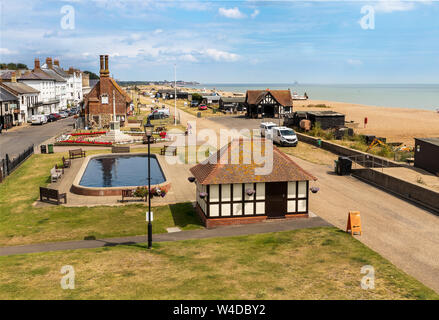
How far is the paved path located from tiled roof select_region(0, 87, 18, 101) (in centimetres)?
4925

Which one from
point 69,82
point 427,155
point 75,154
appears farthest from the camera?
point 69,82

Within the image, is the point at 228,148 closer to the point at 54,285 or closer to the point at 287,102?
the point at 54,285

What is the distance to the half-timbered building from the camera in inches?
2755

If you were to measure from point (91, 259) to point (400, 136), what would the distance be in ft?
139

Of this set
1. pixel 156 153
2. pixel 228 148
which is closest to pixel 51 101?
pixel 156 153

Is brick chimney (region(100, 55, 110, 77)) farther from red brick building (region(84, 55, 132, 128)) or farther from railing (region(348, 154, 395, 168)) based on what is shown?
railing (region(348, 154, 395, 168))

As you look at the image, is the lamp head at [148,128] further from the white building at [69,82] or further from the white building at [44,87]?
the white building at [69,82]

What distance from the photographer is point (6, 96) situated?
60.2m

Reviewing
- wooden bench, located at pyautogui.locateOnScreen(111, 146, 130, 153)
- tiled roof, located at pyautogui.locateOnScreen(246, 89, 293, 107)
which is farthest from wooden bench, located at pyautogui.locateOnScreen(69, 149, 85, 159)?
tiled roof, located at pyautogui.locateOnScreen(246, 89, 293, 107)

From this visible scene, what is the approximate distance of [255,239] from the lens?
53.9ft

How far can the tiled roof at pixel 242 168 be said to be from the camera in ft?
59.6

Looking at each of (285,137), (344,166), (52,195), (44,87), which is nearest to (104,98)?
(44,87)

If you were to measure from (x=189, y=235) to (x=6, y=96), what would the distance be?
179 feet

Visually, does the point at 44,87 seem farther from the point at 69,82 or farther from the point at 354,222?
the point at 354,222
